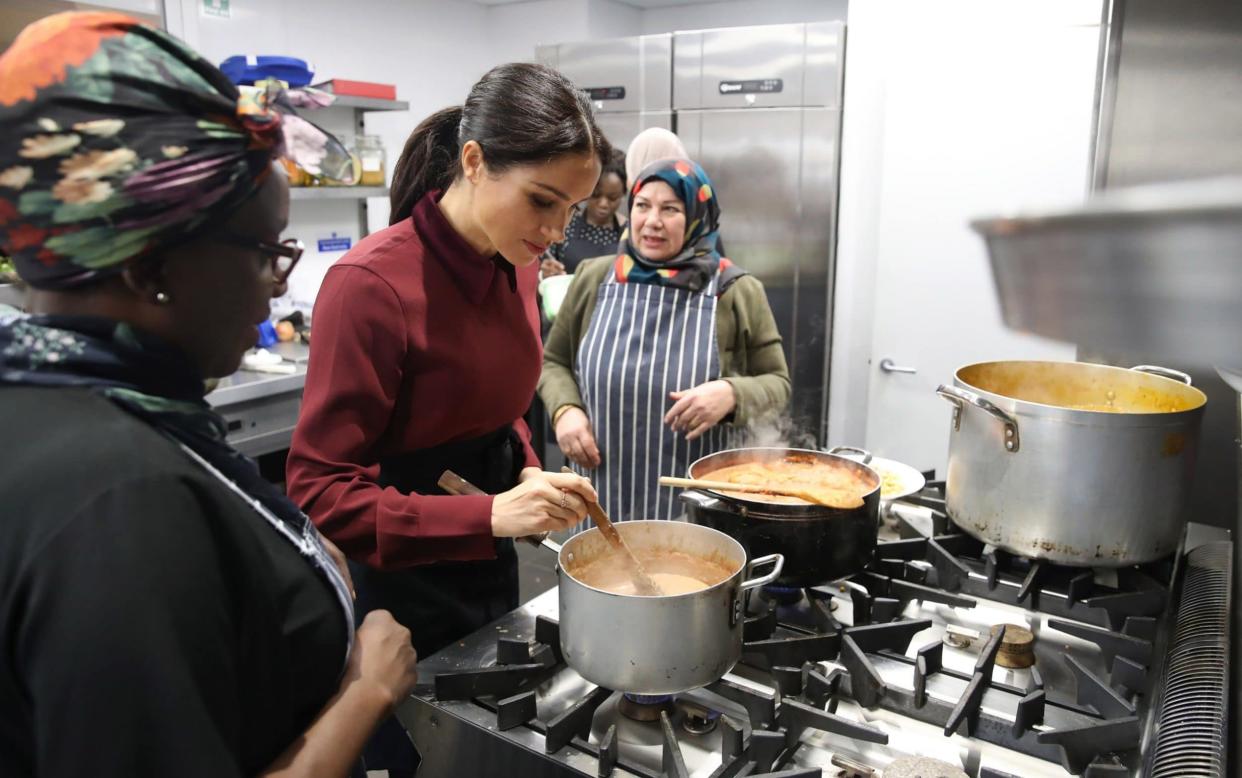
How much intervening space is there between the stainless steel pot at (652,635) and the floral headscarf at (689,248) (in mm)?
1207

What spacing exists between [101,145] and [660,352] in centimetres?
159

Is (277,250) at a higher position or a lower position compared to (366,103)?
lower

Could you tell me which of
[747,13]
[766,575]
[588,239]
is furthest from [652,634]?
[747,13]

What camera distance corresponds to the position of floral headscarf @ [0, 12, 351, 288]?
0.58 m

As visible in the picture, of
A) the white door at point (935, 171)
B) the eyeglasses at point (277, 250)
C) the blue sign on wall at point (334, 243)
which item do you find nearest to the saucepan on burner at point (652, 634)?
the eyeglasses at point (277, 250)

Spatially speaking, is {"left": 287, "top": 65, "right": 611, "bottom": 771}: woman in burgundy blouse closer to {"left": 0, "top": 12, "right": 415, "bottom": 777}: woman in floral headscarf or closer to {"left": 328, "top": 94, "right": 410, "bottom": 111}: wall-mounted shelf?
{"left": 0, "top": 12, "right": 415, "bottom": 777}: woman in floral headscarf

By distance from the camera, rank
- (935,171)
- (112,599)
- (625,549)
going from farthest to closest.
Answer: (935,171) < (625,549) < (112,599)

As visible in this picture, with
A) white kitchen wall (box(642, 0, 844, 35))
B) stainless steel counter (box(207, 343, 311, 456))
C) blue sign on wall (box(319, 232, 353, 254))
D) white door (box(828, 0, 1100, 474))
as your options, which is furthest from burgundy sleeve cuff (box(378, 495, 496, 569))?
white kitchen wall (box(642, 0, 844, 35))

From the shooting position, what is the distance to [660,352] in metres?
2.11

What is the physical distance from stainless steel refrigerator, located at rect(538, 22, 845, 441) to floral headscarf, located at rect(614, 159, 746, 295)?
4.83ft

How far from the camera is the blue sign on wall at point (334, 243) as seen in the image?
4.02m

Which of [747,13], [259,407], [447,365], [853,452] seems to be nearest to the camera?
[447,365]

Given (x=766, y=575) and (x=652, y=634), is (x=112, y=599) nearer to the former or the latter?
(x=652, y=634)

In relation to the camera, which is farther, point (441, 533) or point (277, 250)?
point (441, 533)
